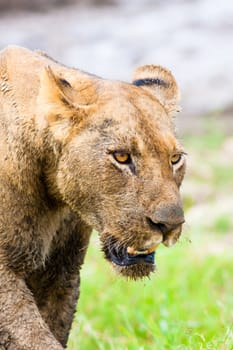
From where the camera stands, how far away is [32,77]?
4141 millimetres

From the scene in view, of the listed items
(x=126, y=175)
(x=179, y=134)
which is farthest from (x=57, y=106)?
A: (x=179, y=134)

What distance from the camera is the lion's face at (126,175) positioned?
363 cm

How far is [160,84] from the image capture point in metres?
4.24

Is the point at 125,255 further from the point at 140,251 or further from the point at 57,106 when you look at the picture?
the point at 57,106

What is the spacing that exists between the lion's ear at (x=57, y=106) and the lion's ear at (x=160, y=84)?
40cm

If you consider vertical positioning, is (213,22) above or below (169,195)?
below

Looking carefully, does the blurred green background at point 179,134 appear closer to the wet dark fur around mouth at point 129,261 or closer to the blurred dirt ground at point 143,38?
the blurred dirt ground at point 143,38

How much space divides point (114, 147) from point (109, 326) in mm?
3358

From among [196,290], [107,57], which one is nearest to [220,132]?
[107,57]

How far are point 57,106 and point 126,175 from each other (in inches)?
15.4

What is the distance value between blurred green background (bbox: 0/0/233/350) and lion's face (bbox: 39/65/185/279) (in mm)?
727

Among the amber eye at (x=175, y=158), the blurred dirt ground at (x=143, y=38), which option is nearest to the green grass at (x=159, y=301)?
the amber eye at (x=175, y=158)

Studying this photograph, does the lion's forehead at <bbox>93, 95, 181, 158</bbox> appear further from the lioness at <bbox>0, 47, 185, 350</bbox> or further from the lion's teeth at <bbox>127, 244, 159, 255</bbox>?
the lion's teeth at <bbox>127, 244, 159, 255</bbox>

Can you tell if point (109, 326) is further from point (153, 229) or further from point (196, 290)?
point (153, 229)
